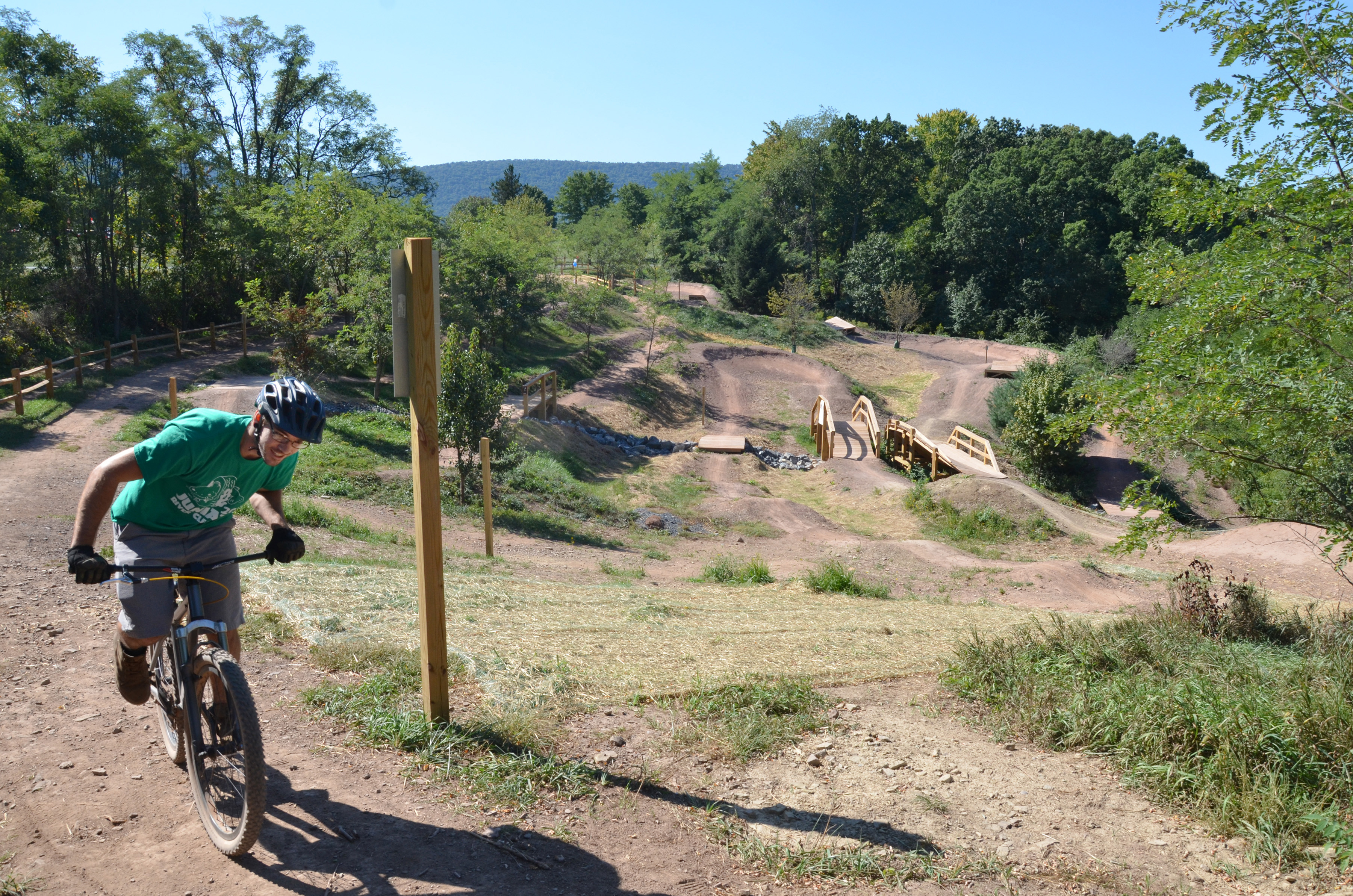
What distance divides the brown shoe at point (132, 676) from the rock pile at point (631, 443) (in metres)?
23.0

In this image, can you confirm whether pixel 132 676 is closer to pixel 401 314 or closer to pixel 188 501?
pixel 188 501

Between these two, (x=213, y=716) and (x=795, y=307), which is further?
(x=795, y=307)

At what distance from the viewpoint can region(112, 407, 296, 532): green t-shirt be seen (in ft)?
11.2

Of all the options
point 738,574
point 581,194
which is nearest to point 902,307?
point 738,574

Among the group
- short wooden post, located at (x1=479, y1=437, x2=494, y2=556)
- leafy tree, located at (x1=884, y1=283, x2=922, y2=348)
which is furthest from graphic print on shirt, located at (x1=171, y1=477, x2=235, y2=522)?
leafy tree, located at (x1=884, y1=283, x2=922, y2=348)

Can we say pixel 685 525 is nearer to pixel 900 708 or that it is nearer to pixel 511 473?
pixel 511 473

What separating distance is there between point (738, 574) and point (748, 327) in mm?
35181

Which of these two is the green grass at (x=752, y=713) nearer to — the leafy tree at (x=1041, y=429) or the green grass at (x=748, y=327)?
the leafy tree at (x=1041, y=429)

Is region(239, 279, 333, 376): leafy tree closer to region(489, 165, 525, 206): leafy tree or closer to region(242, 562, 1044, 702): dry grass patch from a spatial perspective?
region(242, 562, 1044, 702): dry grass patch

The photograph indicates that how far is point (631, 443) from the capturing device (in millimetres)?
28719

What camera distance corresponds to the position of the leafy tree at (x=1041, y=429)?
25.3 meters

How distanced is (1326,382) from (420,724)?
7936 millimetres

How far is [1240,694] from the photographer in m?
4.86

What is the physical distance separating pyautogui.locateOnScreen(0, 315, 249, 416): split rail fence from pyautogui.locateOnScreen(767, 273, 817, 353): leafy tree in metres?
24.3
